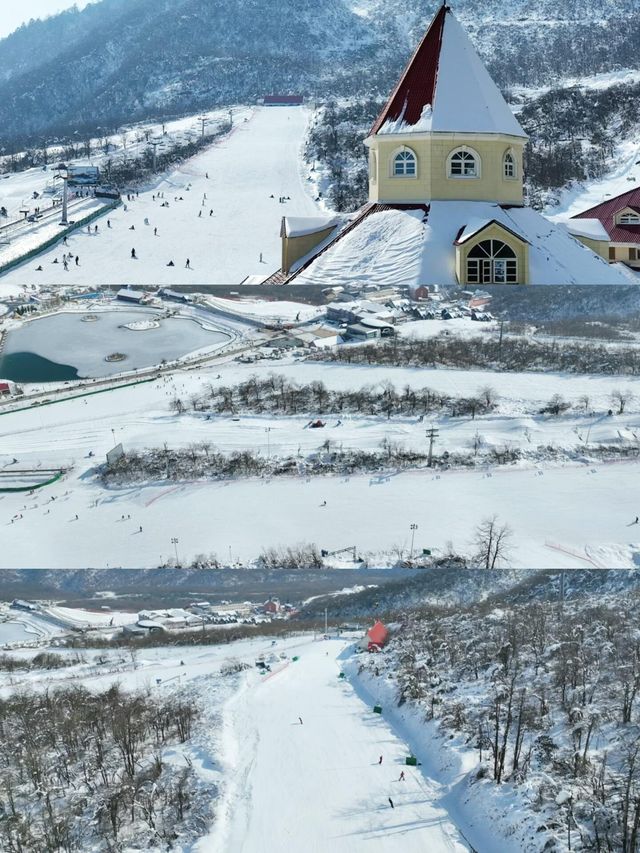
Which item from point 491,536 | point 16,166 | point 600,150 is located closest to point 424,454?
point 491,536

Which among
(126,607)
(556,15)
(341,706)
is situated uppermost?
(556,15)

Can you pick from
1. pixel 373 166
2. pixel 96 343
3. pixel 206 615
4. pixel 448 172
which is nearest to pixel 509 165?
pixel 448 172

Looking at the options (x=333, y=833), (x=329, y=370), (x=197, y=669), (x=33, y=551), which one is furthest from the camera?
(x=197, y=669)

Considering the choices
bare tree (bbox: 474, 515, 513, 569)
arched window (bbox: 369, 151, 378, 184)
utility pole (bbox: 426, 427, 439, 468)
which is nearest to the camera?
bare tree (bbox: 474, 515, 513, 569)

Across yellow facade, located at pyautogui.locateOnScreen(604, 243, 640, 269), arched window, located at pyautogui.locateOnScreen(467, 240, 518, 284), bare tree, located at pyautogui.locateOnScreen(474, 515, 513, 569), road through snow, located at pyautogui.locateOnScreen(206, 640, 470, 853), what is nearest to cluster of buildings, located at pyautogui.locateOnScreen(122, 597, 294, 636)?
bare tree, located at pyautogui.locateOnScreen(474, 515, 513, 569)

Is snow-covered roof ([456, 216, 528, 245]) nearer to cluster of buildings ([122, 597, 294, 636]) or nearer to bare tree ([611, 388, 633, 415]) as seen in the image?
bare tree ([611, 388, 633, 415])

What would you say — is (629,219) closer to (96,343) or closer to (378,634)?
(378,634)

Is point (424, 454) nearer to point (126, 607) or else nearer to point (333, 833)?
point (126, 607)
